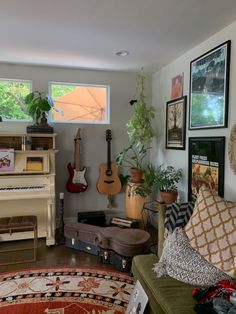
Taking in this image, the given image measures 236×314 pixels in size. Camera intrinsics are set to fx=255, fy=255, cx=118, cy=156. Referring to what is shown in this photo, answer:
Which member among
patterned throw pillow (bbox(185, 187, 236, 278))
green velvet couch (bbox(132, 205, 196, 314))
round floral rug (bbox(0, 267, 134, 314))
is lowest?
round floral rug (bbox(0, 267, 134, 314))

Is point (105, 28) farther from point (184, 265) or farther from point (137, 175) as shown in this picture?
point (184, 265)

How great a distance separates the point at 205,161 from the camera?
2.64 m

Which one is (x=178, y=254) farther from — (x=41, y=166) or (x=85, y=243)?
(x=41, y=166)

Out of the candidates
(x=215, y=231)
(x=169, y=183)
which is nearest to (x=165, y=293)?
(x=215, y=231)

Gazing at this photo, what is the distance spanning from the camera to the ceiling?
6.45ft

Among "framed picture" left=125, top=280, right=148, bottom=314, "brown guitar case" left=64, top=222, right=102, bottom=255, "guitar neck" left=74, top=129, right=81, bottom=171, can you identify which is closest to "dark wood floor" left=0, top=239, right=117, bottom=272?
"brown guitar case" left=64, top=222, right=102, bottom=255

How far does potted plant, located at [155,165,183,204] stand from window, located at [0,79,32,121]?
2.09 meters

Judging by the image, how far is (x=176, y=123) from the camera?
3260 mm

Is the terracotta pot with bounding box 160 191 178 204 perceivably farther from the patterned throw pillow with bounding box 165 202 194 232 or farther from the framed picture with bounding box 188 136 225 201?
the patterned throw pillow with bounding box 165 202 194 232

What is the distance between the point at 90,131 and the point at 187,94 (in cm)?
155

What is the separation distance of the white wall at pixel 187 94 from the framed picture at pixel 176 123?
85mm

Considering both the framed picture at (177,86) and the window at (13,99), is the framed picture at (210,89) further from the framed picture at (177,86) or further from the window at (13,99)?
the window at (13,99)

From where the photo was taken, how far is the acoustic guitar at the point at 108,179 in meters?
3.80

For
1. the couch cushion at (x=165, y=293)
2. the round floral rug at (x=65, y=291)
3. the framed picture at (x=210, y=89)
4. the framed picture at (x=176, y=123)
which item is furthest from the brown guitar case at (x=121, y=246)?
the framed picture at (x=210, y=89)
